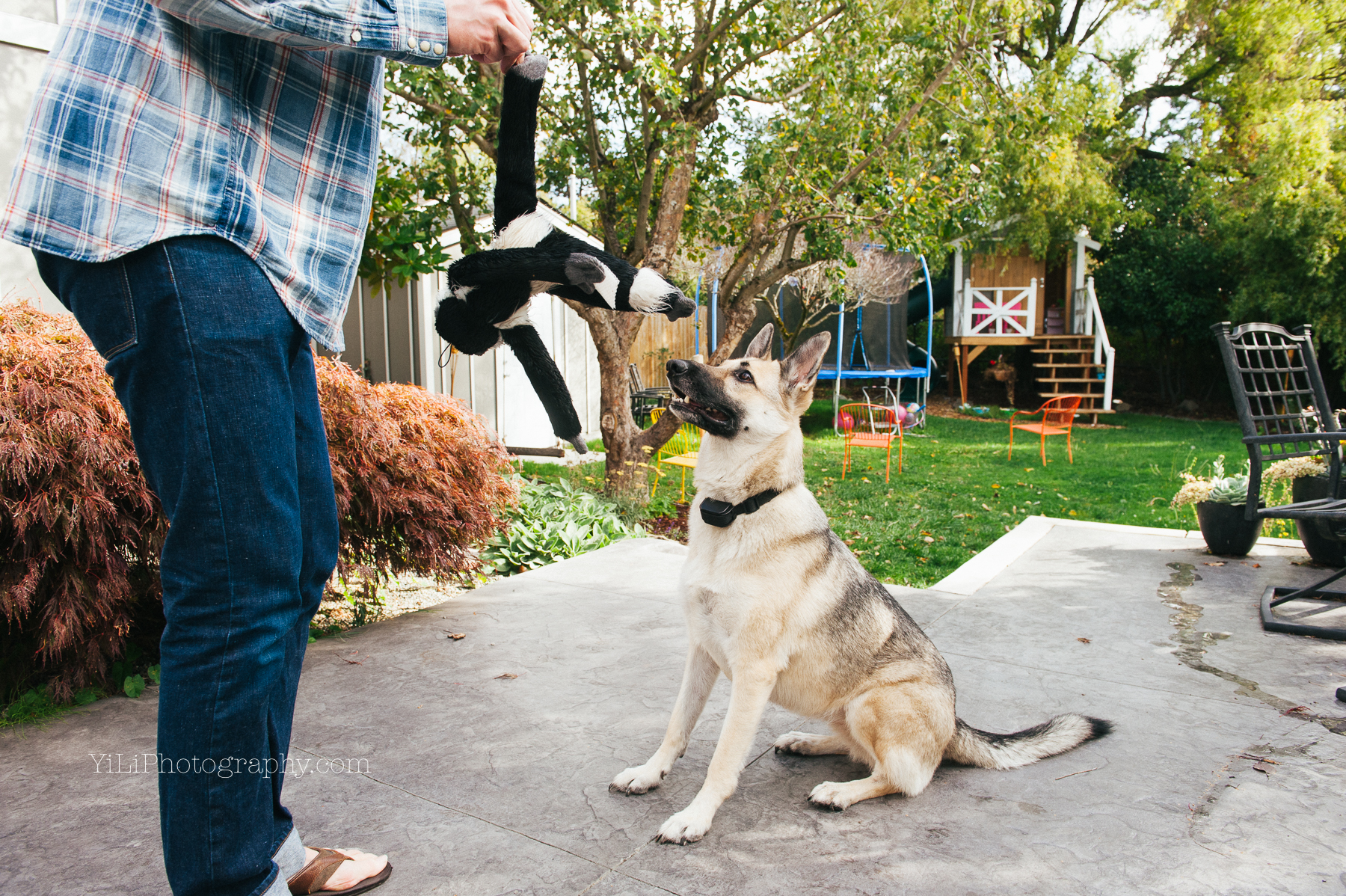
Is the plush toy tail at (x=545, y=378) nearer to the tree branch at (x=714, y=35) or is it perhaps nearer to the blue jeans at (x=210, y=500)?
the blue jeans at (x=210, y=500)

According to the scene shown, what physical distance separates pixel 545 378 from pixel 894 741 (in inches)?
56.0

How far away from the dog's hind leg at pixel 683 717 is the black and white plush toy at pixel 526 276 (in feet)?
2.85

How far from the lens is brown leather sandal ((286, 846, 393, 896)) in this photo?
1.72 m

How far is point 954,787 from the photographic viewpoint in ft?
7.73

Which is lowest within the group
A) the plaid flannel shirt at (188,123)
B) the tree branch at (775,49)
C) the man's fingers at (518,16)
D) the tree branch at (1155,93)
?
the plaid flannel shirt at (188,123)

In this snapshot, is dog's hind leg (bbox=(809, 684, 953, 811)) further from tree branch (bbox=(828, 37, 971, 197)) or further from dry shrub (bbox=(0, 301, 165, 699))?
tree branch (bbox=(828, 37, 971, 197))

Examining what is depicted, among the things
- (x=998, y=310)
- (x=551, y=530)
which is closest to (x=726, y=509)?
(x=551, y=530)

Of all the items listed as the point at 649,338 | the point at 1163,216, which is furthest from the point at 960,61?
the point at 1163,216

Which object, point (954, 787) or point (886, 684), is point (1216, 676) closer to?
point (954, 787)

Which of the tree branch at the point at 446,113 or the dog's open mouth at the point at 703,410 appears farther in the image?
the tree branch at the point at 446,113

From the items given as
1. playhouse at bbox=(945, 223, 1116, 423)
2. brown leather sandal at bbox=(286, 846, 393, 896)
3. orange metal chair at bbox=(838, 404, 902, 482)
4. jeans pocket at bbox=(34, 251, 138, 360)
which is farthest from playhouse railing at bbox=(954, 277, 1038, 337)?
jeans pocket at bbox=(34, 251, 138, 360)

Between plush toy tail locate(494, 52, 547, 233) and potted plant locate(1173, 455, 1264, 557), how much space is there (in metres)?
5.19

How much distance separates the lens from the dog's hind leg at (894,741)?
7.38 ft

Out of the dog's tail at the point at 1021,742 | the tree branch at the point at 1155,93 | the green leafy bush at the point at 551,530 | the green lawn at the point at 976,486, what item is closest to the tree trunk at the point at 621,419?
the green leafy bush at the point at 551,530
